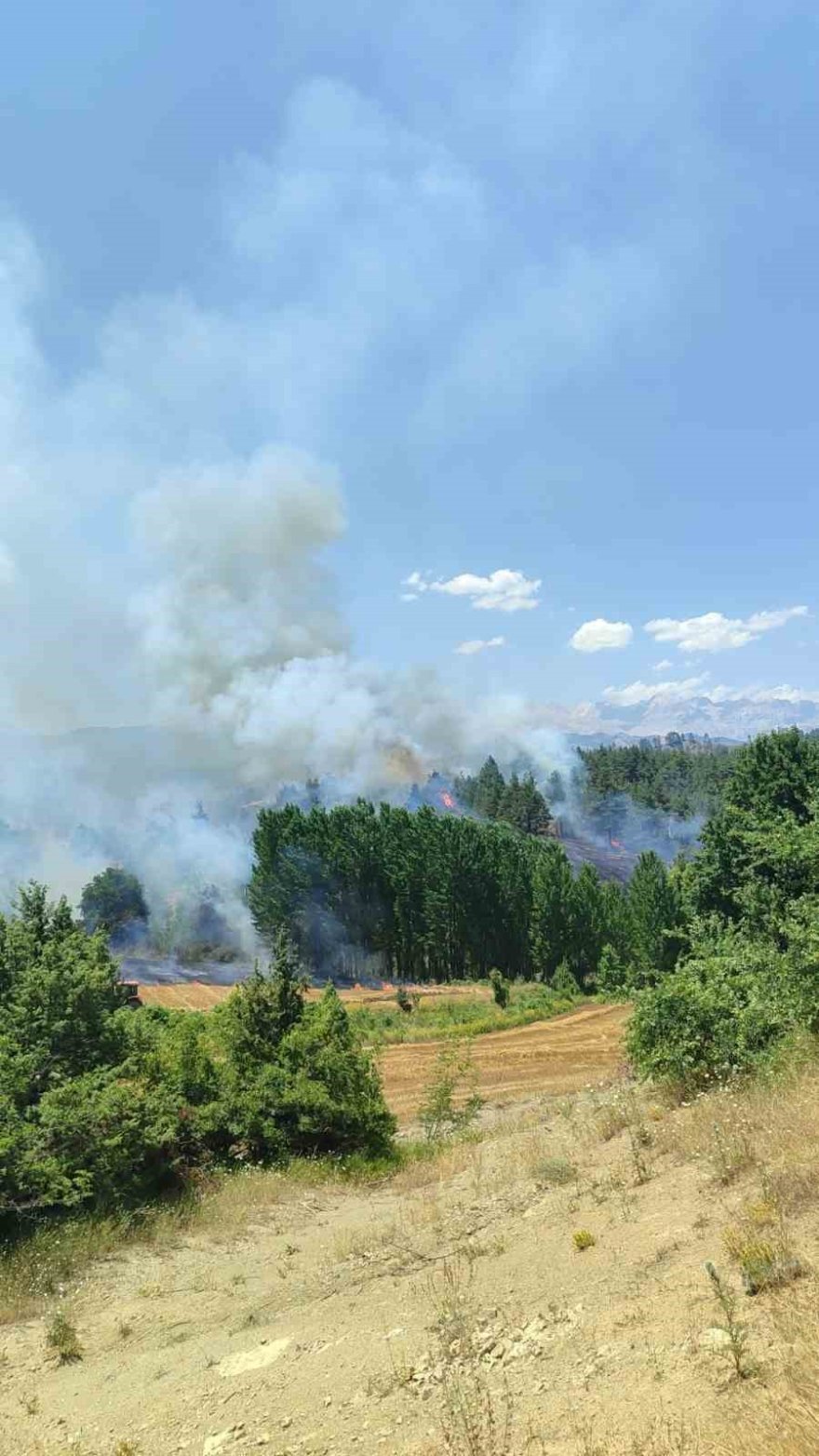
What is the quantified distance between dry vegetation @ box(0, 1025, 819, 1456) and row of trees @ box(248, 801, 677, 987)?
63993mm

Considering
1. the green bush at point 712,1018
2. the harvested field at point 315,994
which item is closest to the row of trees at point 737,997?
the green bush at point 712,1018

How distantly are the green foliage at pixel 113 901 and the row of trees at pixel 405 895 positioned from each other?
2119 cm

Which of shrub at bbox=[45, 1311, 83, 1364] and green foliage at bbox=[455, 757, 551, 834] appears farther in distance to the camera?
green foliage at bbox=[455, 757, 551, 834]

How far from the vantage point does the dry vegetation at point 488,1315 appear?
4551mm

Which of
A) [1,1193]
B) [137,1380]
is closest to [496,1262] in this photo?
[137,1380]

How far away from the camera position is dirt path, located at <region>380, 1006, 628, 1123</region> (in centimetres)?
2997

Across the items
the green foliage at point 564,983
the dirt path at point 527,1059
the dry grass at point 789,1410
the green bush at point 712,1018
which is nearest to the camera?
the dry grass at point 789,1410

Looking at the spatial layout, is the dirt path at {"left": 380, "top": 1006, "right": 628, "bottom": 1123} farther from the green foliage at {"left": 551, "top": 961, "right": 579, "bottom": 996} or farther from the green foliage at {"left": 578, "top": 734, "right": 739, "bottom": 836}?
the green foliage at {"left": 578, "top": 734, "right": 739, "bottom": 836}

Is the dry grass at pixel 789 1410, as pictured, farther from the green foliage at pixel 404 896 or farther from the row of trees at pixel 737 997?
the green foliage at pixel 404 896

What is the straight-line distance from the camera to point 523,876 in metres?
77.2

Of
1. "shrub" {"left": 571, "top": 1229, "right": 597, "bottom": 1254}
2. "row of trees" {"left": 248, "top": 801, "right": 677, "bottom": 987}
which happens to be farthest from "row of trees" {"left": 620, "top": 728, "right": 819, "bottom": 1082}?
"row of trees" {"left": 248, "top": 801, "right": 677, "bottom": 987}

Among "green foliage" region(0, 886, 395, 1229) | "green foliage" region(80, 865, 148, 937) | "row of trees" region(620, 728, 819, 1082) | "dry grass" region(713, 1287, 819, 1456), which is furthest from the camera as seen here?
"green foliage" region(80, 865, 148, 937)

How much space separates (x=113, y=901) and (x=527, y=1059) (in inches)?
2783

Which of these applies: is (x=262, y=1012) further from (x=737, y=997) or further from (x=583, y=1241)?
(x=583, y=1241)
